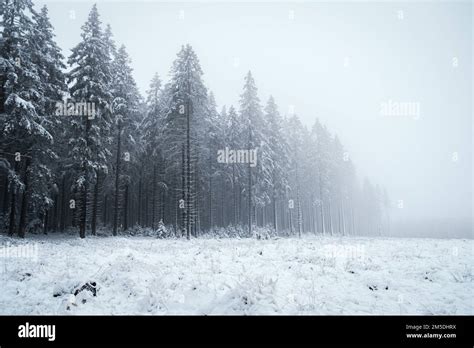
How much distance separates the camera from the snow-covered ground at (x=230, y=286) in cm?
664

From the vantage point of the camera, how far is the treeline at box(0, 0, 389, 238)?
57.4 feet

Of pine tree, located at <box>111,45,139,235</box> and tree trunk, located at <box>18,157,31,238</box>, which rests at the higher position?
pine tree, located at <box>111,45,139,235</box>

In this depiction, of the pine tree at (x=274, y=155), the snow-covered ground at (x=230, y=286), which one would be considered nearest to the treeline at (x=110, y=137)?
the pine tree at (x=274, y=155)

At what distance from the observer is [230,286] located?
24.2 ft

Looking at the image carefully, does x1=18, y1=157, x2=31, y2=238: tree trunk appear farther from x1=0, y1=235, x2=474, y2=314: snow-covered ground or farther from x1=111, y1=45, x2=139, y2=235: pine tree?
x1=0, y1=235, x2=474, y2=314: snow-covered ground

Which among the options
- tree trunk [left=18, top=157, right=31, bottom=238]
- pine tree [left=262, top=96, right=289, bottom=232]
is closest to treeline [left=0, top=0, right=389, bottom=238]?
tree trunk [left=18, top=157, right=31, bottom=238]

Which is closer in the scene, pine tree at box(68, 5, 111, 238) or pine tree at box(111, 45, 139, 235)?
pine tree at box(68, 5, 111, 238)

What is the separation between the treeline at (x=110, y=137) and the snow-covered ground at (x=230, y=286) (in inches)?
395

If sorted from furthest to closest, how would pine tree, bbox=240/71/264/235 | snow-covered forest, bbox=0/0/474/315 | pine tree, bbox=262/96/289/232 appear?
1. pine tree, bbox=262/96/289/232
2. pine tree, bbox=240/71/264/235
3. snow-covered forest, bbox=0/0/474/315

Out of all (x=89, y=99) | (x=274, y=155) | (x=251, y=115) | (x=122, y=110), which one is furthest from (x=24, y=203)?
(x=274, y=155)

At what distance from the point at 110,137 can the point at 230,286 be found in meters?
21.3

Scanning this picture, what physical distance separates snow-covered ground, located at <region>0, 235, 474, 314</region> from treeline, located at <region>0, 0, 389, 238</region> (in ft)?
33.0

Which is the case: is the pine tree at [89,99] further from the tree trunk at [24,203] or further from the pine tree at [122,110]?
the pine tree at [122,110]

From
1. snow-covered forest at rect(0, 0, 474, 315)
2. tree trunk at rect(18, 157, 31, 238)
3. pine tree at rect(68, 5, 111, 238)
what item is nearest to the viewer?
snow-covered forest at rect(0, 0, 474, 315)
